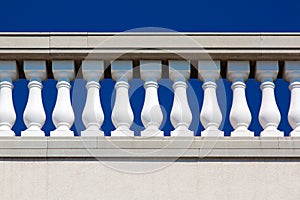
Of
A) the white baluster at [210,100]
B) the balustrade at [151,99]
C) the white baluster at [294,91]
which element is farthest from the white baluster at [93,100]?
the white baluster at [294,91]

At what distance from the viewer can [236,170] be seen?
10.5 m

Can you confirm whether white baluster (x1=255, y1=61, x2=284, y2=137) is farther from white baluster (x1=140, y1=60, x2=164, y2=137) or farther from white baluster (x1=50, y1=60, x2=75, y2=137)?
white baluster (x1=50, y1=60, x2=75, y2=137)

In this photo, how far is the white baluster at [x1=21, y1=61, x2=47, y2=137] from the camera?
1071cm

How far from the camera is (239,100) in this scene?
10.9m

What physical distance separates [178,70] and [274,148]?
1.26m

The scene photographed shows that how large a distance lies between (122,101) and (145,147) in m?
0.62

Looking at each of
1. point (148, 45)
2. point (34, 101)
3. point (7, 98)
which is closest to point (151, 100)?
point (148, 45)

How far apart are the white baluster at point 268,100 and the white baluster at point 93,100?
1567 mm

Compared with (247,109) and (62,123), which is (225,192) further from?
(62,123)

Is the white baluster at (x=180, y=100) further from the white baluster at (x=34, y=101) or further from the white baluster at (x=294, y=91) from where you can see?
the white baluster at (x=34, y=101)

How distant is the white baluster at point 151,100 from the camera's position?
10.7m

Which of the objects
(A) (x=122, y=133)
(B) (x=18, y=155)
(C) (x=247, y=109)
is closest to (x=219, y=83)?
(C) (x=247, y=109)

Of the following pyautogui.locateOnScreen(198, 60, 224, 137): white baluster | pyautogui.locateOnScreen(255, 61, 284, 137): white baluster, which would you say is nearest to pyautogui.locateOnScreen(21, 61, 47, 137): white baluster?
pyautogui.locateOnScreen(198, 60, 224, 137): white baluster

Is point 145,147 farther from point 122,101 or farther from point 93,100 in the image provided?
point 93,100
